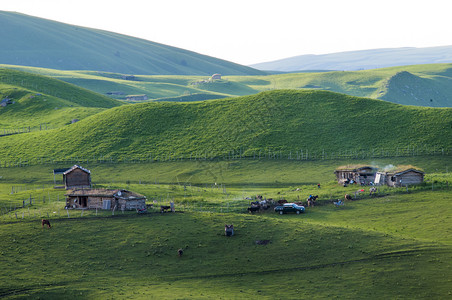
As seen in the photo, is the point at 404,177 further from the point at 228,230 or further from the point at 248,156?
the point at 248,156

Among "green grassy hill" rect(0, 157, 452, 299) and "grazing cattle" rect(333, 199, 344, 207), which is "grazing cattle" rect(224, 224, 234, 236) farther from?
"grazing cattle" rect(333, 199, 344, 207)

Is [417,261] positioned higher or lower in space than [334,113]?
lower

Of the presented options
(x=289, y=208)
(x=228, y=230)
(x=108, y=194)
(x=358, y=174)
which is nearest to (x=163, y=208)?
(x=108, y=194)

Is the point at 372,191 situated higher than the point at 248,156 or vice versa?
the point at 248,156

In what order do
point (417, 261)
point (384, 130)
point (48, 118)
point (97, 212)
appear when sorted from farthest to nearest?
1. point (48, 118)
2. point (384, 130)
3. point (97, 212)
4. point (417, 261)

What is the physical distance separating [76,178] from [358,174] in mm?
51645

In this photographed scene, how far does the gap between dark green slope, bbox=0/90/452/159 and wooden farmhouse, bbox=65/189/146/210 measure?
179ft

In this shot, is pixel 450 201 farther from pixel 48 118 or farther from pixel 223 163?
pixel 48 118

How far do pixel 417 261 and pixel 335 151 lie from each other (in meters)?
70.4

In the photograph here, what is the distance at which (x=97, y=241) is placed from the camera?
64188 millimetres

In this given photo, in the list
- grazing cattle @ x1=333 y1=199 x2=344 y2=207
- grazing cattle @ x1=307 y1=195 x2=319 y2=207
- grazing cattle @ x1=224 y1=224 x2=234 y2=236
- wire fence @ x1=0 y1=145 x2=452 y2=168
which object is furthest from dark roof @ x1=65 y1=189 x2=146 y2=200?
wire fence @ x1=0 y1=145 x2=452 y2=168

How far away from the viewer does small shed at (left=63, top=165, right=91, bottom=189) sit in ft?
311

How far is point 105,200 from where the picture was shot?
3029 inches

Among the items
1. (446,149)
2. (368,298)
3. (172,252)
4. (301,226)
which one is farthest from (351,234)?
(446,149)
